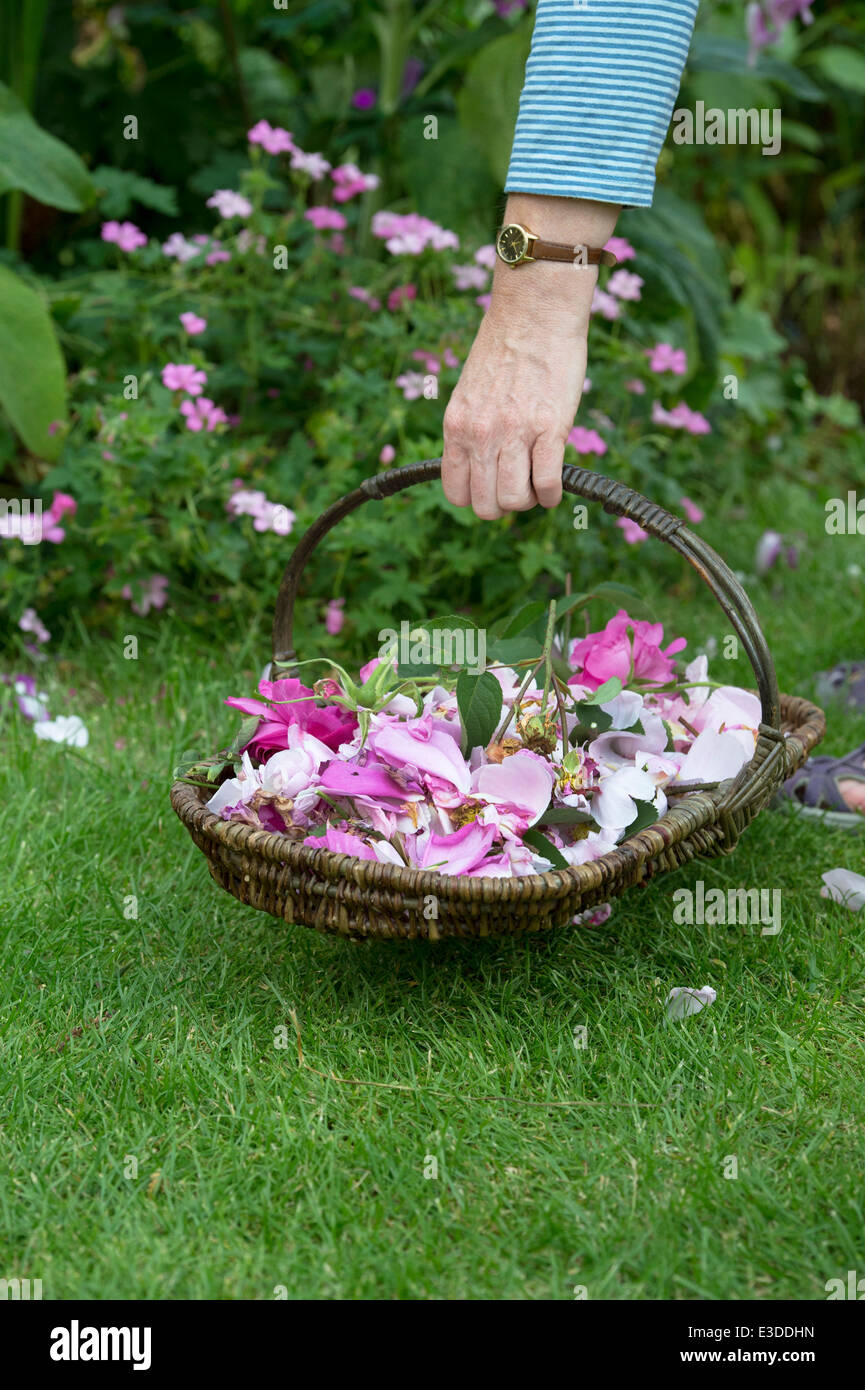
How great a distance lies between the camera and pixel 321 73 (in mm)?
3057

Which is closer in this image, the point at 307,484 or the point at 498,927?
the point at 498,927

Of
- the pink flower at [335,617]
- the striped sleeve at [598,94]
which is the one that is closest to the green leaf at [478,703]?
the striped sleeve at [598,94]

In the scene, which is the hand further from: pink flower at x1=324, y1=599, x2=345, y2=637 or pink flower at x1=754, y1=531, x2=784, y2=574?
pink flower at x1=754, y1=531, x2=784, y2=574

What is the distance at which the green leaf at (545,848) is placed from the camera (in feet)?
4.33

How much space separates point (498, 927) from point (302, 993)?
316mm

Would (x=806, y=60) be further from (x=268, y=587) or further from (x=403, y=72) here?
(x=268, y=587)

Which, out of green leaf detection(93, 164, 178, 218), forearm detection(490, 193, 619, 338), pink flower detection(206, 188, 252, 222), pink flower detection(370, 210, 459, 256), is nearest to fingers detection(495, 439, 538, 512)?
forearm detection(490, 193, 619, 338)

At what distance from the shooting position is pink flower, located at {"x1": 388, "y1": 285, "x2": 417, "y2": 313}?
7.84 feet

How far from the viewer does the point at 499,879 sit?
1218mm

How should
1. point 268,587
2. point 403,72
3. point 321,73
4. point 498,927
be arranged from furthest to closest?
point 321,73, point 403,72, point 268,587, point 498,927

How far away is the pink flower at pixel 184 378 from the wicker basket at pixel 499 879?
87cm

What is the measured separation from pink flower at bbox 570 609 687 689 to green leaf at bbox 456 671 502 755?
25 cm
